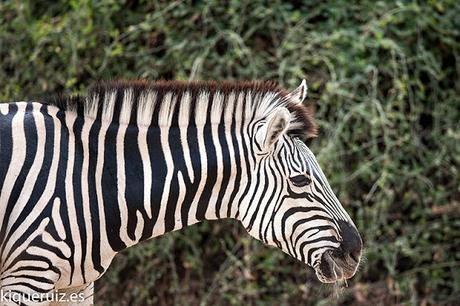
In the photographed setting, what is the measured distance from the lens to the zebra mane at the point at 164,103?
420 centimetres

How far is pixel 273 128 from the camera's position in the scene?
4.09m

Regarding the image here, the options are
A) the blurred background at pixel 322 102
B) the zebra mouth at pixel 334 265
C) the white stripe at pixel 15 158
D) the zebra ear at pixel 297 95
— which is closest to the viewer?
the white stripe at pixel 15 158

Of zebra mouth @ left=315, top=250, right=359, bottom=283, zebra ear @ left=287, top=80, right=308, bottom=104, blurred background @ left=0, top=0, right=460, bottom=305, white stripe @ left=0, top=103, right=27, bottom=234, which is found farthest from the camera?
blurred background @ left=0, top=0, right=460, bottom=305

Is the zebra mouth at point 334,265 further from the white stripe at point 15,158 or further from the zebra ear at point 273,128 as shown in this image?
the white stripe at point 15,158

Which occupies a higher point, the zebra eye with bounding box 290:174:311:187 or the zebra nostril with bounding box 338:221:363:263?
the zebra eye with bounding box 290:174:311:187

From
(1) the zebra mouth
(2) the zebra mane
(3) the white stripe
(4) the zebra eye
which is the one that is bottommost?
(1) the zebra mouth

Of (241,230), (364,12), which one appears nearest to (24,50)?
(241,230)

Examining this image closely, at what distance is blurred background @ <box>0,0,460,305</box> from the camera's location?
7.53 m

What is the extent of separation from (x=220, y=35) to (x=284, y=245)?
12.4ft

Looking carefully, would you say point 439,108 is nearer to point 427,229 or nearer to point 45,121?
point 427,229

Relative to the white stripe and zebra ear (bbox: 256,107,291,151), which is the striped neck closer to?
zebra ear (bbox: 256,107,291,151)

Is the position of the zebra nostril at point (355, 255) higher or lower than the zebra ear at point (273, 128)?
lower

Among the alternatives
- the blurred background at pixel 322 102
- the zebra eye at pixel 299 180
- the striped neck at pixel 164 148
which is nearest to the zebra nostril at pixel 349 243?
the zebra eye at pixel 299 180

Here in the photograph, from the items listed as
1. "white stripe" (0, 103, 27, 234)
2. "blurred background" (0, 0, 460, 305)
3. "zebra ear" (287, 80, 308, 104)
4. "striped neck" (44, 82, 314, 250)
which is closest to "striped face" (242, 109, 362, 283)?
"striped neck" (44, 82, 314, 250)
